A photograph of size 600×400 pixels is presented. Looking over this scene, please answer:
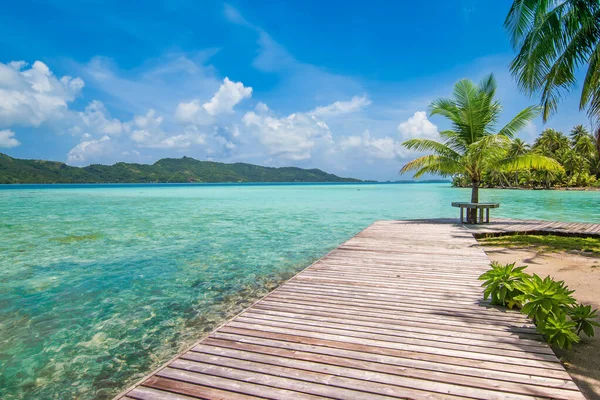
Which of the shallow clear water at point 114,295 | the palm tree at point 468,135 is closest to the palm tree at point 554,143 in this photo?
the palm tree at point 468,135

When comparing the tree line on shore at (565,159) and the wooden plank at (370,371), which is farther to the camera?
the tree line on shore at (565,159)

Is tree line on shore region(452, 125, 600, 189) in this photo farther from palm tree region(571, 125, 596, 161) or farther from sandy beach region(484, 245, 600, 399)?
sandy beach region(484, 245, 600, 399)

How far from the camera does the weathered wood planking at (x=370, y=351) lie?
2.50 metres

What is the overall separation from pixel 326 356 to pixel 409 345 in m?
0.84

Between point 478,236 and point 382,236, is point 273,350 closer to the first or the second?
point 382,236

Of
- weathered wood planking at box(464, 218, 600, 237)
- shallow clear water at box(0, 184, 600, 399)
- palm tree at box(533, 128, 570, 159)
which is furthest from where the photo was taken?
palm tree at box(533, 128, 570, 159)

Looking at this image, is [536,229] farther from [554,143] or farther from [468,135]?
[554,143]

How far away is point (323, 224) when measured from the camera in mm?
17266

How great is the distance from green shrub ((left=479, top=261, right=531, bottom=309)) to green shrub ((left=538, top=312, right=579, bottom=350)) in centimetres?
62

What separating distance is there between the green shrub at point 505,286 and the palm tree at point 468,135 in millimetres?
9375

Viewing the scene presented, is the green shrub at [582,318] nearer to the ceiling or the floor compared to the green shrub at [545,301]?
nearer to the floor

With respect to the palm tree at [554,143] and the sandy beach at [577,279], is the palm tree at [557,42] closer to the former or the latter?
the sandy beach at [577,279]

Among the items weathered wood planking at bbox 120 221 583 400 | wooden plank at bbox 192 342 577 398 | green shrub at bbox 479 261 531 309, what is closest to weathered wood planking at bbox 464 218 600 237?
weathered wood planking at bbox 120 221 583 400

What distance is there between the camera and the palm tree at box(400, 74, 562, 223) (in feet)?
42.3
